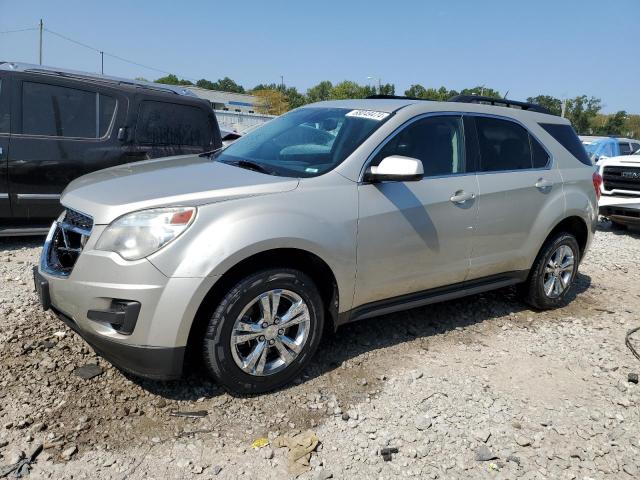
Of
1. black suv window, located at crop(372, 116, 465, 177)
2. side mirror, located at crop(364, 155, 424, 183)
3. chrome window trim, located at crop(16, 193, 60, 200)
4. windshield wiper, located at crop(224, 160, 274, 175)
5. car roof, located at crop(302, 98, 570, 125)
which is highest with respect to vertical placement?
car roof, located at crop(302, 98, 570, 125)

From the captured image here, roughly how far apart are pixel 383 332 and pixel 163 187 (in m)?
2.07

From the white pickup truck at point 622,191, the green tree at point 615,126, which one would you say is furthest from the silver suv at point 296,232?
the green tree at point 615,126

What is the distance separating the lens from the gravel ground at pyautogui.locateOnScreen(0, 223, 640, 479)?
2561 millimetres

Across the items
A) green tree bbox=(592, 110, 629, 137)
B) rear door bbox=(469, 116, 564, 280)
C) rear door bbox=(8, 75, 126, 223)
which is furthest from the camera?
green tree bbox=(592, 110, 629, 137)

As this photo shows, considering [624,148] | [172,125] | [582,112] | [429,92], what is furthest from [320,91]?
[172,125]

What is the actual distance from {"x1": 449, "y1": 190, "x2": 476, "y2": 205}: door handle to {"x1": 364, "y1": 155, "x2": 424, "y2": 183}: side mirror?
60 centimetres

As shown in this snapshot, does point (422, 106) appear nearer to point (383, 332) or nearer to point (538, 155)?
point (538, 155)

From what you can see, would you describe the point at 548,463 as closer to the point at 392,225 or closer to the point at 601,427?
the point at 601,427

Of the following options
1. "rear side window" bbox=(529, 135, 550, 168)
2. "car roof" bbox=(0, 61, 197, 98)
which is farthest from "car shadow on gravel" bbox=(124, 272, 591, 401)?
"car roof" bbox=(0, 61, 197, 98)

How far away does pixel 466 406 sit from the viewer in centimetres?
316

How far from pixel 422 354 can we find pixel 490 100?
7.79ft

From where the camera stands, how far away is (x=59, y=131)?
5648 millimetres

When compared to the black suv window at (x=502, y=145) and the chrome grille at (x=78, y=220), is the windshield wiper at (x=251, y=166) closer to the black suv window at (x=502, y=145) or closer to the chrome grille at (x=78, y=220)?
the chrome grille at (x=78, y=220)

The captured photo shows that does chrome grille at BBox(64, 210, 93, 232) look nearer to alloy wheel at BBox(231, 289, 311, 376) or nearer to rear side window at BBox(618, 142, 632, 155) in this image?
alloy wheel at BBox(231, 289, 311, 376)
